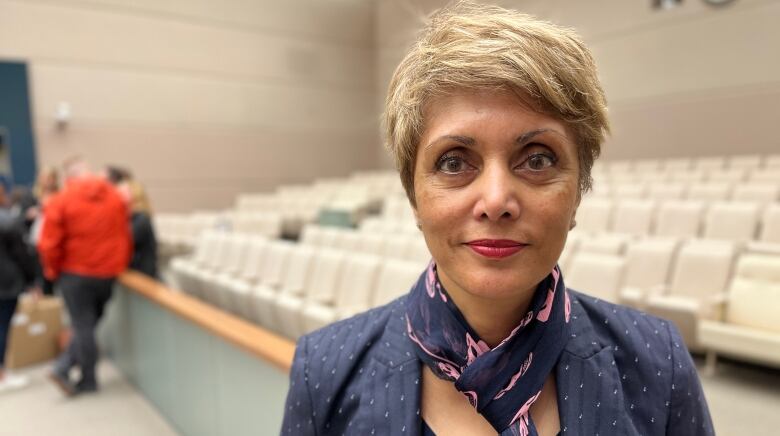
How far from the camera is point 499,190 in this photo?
437 millimetres

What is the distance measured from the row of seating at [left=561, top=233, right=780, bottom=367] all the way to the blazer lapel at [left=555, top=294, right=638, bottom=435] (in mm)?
1556

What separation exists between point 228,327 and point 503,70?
51.8 inches

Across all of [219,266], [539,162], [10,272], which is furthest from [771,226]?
[10,272]

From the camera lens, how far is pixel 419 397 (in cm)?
51

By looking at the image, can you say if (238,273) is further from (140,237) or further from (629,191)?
(629,191)

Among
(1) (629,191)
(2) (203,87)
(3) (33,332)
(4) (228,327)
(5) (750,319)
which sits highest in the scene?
(2) (203,87)

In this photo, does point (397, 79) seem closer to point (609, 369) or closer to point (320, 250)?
point (609, 369)

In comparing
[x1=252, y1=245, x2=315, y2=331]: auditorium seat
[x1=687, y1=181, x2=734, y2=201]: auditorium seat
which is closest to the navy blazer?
[x1=252, y1=245, x2=315, y2=331]: auditorium seat

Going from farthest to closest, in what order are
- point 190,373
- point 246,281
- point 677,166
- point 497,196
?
point 677,166, point 246,281, point 190,373, point 497,196

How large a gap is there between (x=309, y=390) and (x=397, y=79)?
339mm

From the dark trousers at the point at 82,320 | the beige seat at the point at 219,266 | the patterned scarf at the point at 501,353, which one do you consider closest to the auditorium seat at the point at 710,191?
the beige seat at the point at 219,266

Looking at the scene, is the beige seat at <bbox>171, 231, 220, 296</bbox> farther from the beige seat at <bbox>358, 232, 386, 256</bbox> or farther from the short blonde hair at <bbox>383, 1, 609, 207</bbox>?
the short blonde hair at <bbox>383, 1, 609, 207</bbox>

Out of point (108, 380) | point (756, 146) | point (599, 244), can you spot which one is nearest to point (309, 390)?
point (599, 244)

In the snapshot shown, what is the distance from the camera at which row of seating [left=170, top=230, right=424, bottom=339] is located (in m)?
2.36
